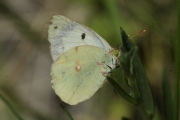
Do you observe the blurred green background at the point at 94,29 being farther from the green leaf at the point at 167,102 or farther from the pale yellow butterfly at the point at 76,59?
the green leaf at the point at 167,102

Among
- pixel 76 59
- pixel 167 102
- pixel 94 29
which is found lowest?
pixel 167 102

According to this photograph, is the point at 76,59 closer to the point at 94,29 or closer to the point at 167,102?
the point at 167,102

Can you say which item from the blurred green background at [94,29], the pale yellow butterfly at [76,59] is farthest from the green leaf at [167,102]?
the blurred green background at [94,29]

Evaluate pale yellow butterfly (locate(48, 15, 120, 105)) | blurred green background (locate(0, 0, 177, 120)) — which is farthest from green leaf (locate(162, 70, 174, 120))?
blurred green background (locate(0, 0, 177, 120))

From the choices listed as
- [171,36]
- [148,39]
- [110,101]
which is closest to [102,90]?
[110,101]

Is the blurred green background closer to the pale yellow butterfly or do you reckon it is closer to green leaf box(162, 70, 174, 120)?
the pale yellow butterfly

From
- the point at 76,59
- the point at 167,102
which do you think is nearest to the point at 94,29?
→ the point at 76,59

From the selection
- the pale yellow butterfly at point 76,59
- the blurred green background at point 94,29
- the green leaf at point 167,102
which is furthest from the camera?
the blurred green background at point 94,29
